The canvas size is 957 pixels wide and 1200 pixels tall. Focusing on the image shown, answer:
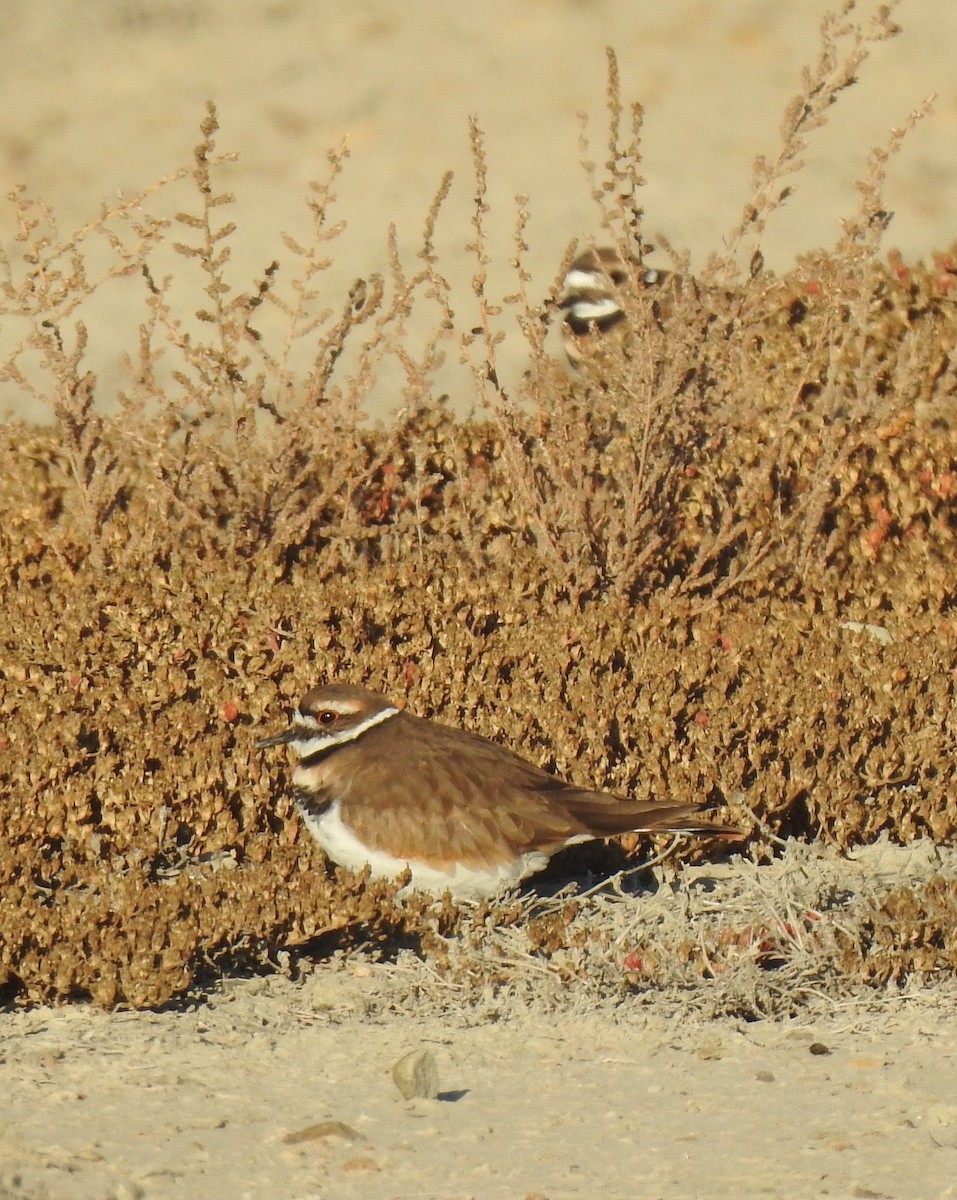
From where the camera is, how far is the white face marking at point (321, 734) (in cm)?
634

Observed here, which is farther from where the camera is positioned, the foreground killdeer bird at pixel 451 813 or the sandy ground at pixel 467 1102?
the foreground killdeer bird at pixel 451 813

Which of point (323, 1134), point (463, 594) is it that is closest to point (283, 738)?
point (463, 594)

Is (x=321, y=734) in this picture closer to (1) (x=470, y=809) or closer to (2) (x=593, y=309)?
(1) (x=470, y=809)

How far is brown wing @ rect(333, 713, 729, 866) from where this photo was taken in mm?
5918

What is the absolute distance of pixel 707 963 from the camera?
559 cm

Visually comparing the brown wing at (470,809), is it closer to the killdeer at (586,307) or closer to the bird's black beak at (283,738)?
the bird's black beak at (283,738)

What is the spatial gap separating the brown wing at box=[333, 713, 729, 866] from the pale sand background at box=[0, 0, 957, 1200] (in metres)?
0.50

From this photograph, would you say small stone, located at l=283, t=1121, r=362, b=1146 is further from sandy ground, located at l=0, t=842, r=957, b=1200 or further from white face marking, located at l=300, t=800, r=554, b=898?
white face marking, located at l=300, t=800, r=554, b=898

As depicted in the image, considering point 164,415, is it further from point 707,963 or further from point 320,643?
point 707,963

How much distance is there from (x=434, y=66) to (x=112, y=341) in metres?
6.78

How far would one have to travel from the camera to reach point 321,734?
637 cm

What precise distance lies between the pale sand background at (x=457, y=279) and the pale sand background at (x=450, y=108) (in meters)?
0.04

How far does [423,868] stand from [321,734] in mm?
684

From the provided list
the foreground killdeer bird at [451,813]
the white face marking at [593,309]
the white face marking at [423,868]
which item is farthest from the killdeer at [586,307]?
the white face marking at [423,868]
